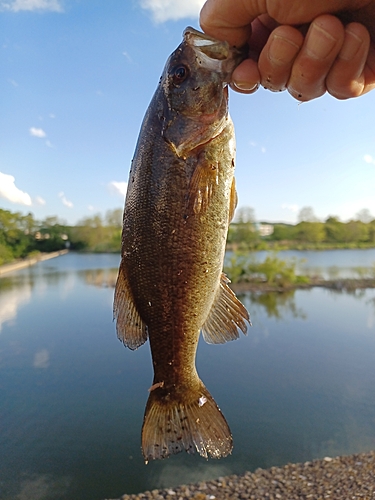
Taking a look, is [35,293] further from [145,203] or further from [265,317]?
[145,203]

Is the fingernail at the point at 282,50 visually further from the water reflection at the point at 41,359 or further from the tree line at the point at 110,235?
the tree line at the point at 110,235

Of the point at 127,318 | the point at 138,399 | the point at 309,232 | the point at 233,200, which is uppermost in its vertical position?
the point at 309,232

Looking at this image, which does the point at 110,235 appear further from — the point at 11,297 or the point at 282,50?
the point at 282,50

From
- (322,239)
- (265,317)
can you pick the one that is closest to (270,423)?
(265,317)

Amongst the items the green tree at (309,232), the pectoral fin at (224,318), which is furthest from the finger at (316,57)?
the green tree at (309,232)

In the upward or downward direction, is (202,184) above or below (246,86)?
below

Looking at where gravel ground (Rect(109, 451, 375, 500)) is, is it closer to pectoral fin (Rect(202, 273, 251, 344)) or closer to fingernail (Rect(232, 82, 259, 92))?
pectoral fin (Rect(202, 273, 251, 344))

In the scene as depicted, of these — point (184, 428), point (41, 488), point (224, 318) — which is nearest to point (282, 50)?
point (224, 318)
